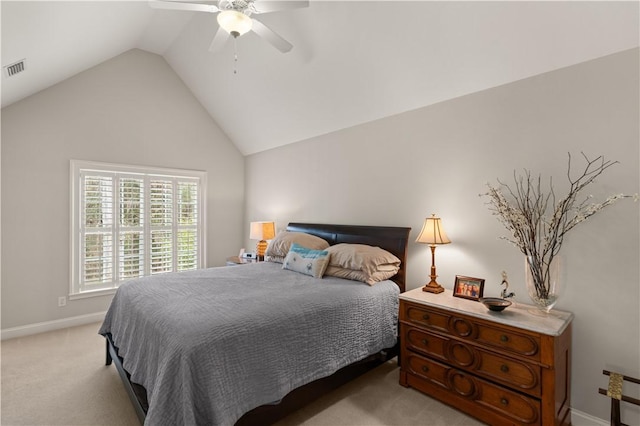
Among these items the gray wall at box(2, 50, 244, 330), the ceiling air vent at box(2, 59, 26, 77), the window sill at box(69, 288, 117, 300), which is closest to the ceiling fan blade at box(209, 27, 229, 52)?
the ceiling air vent at box(2, 59, 26, 77)

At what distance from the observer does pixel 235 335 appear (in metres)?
1.68

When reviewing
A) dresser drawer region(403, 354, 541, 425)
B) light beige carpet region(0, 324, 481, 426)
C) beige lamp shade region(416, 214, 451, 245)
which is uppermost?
beige lamp shade region(416, 214, 451, 245)

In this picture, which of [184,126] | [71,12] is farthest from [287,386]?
[184,126]

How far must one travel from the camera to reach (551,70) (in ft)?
7.23

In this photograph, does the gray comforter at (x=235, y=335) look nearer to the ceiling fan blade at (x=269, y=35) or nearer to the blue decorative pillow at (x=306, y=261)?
the blue decorative pillow at (x=306, y=261)

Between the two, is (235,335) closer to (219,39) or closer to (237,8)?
(237,8)

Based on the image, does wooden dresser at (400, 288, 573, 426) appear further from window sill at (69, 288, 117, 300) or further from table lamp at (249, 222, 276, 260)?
window sill at (69, 288, 117, 300)

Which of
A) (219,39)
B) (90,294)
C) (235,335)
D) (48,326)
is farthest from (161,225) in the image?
(235,335)

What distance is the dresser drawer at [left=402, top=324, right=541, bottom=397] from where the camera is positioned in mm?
1856

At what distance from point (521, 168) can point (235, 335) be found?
93.7 inches

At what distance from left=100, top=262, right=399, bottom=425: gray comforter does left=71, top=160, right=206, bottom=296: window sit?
175cm

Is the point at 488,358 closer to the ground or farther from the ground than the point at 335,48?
closer to the ground

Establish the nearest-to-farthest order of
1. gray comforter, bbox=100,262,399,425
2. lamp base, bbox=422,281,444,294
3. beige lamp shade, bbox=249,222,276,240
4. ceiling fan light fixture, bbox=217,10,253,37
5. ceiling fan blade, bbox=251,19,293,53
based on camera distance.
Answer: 1. gray comforter, bbox=100,262,399,425
2. ceiling fan light fixture, bbox=217,10,253,37
3. ceiling fan blade, bbox=251,19,293,53
4. lamp base, bbox=422,281,444,294
5. beige lamp shade, bbox=249,222,276,240

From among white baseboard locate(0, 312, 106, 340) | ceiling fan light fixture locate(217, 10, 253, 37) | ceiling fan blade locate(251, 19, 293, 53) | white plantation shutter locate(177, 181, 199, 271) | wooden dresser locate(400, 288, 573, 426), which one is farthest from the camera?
white plantation shutter locate(177, 181, 199, 271)
